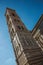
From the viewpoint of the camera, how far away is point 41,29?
21.0m

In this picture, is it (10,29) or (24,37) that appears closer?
(24,37)

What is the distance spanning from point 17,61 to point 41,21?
25.3 ft

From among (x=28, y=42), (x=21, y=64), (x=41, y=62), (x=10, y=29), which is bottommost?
(x=41, y=62)

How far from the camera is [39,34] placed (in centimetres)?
2125

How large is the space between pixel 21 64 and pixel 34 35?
18.1 ft

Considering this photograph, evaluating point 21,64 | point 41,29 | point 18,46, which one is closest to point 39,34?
point 41,29

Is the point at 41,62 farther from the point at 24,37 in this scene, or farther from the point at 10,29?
the point at 10,29

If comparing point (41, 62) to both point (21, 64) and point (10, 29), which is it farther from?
point (10, 29)

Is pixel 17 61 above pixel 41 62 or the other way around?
above

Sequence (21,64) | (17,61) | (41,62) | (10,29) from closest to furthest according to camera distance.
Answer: (41,62) → (21,64) → (17,61) → (10,29)

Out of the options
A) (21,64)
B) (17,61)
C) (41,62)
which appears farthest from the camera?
(17,61)

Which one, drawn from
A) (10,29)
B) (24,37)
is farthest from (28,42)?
(10,29)

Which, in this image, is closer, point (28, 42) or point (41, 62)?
point (41, 62)

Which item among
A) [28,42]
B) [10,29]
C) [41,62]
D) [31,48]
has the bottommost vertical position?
[41,62]
